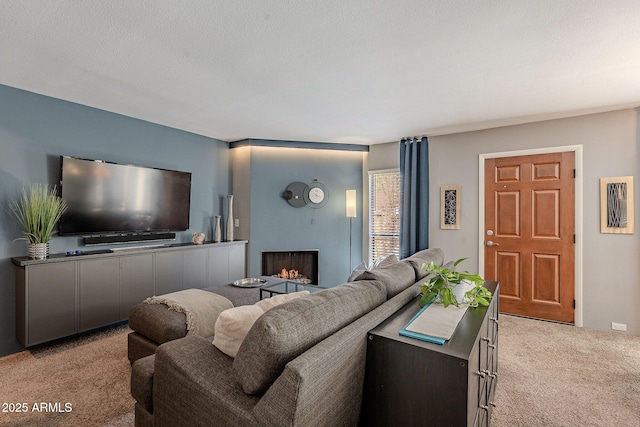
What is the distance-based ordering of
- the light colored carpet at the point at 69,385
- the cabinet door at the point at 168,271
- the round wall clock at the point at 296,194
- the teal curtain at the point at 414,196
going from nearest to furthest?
the light colored carpet at the point at 69,385 < the cabinet door at the point at 168,271 < the teal curtain at the point at 414,196 < the round wall clock at the point at 296,194

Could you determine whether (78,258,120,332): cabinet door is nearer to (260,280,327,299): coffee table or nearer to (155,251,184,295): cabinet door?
(155,251,184,295): cabinet door

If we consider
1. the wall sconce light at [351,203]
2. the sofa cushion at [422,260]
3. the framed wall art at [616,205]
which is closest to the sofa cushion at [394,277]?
the sofa cushion at [422,260]

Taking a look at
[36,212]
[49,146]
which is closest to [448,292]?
[36,212]

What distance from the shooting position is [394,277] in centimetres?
184

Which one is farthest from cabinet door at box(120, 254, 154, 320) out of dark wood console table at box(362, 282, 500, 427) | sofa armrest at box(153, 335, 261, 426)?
dark wood console table at box(362, 282, 500, 427)

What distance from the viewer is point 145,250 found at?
3.44m

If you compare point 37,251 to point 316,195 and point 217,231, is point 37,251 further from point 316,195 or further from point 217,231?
point 316,195

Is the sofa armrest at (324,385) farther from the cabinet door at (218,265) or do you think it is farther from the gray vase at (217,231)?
the gray vase at (217,231)

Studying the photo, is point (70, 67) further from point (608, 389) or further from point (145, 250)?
point (608, 389)

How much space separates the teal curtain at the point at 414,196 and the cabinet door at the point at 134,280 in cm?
333

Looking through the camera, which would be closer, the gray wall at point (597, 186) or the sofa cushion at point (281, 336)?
the sofa cushion at point (281, 336)

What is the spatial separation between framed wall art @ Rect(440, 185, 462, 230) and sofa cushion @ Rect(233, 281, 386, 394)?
3.40 metres

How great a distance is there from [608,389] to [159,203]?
467cm

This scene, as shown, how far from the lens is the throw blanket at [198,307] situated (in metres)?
2.19
